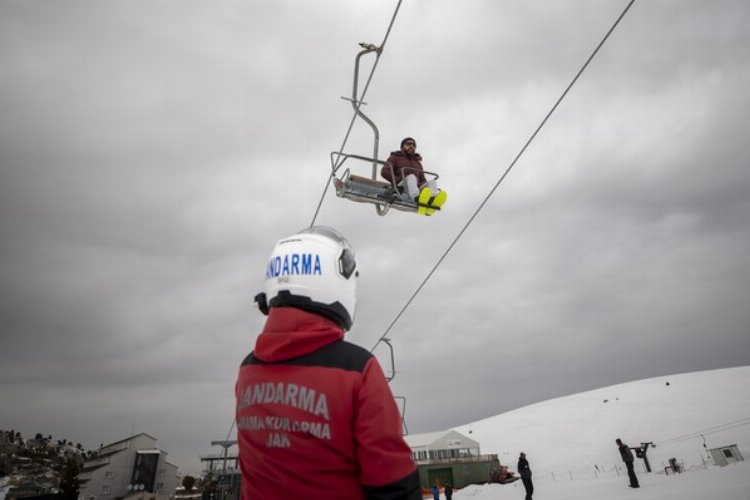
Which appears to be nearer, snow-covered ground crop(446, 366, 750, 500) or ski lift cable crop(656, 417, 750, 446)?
snow-covered ground crop(446, 366, 750, 500)

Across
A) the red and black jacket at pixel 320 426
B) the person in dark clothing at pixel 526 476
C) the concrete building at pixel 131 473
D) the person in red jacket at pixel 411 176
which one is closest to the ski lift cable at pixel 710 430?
the person in dark clothing at pixel 526 476

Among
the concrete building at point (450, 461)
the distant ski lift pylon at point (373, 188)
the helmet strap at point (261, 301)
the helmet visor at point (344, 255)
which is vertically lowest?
the concrete building at point (450, 461)

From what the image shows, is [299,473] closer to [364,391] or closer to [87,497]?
[364,391]

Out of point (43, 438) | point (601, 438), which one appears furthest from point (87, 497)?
point (43, 438)

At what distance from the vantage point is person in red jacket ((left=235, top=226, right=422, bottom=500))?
160 cm

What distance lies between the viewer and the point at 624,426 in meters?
63.5

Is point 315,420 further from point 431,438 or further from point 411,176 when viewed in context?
point 431,438

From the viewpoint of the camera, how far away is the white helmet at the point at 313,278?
2191mm

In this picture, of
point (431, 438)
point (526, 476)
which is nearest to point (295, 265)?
Answer: point (526, 476)

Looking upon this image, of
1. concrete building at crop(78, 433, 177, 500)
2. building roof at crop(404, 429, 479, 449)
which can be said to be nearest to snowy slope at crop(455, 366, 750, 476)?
building roof at crop(404, 429, 479, 449)

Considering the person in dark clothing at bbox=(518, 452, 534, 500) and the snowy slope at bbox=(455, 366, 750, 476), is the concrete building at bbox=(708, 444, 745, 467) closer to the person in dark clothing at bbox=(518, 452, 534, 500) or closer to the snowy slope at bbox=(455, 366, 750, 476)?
the person in dark clothing at bbox=(518, 452, 534, 500)

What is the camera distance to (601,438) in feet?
202

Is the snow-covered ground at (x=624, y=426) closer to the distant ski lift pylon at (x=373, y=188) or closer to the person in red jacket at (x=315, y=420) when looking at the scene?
the distant ski lift pylon at (x=373, y=188)

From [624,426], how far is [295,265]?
81.4 metres
